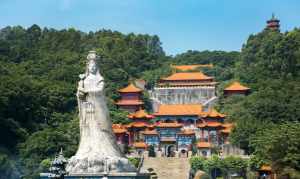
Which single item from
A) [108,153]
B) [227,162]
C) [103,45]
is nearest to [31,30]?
[103,45]

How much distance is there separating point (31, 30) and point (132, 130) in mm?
35639

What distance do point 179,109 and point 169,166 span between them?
11620 millimetres

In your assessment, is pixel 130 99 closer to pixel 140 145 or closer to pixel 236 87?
pixel 236 87

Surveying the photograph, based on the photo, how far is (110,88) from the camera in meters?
64.6

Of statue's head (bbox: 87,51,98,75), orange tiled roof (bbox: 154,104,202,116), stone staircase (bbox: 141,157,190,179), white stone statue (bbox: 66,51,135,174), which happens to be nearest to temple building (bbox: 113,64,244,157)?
orange tiled roof (bbox: 154,104,202,116)

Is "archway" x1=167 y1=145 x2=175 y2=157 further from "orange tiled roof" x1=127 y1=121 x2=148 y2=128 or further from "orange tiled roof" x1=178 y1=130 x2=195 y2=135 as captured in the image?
"orange tiled roof" x1=127 y1=121 x2=148 y2=128

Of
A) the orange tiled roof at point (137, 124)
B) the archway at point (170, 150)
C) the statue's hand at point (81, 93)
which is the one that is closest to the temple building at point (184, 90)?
the orange tiled roof at point (137, 124)

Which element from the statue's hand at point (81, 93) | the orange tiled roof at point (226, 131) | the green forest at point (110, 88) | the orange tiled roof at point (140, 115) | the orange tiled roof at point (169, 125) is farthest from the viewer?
the orange tiled roof at point (140, 115)

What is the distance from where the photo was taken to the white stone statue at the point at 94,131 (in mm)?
27109

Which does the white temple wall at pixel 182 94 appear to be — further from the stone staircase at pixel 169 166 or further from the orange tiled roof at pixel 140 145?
the stone staircase at pixel 169 166

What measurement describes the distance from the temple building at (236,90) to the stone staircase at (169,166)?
12.1 m

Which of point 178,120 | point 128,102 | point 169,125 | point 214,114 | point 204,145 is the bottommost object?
point 204,145

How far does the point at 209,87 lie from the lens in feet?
217

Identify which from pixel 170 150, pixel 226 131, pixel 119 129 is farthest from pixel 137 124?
pixel 226 131
